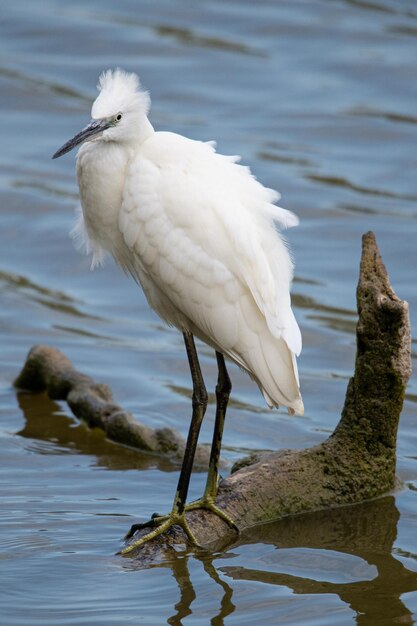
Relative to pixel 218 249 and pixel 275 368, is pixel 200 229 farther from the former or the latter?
pixel 275 368

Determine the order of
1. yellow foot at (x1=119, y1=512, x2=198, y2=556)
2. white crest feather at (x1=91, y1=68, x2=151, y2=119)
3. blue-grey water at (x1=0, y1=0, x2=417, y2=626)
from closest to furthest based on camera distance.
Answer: blue-grey water at (x1=0, y1=0, x2=417, y2=626)
yellow foot at (x1=119, y1=512, x2=198, y2=556)
white crest feather at (x1=91, y1=68, x2=151, y2=119)

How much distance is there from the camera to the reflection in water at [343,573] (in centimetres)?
647

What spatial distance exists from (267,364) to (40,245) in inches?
305

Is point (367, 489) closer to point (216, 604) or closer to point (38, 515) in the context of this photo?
point (216, 604)

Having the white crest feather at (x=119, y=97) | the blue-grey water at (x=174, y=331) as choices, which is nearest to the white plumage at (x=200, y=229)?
the white crest feather at (x=119, y=97)

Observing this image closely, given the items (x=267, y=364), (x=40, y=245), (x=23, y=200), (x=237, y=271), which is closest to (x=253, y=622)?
(x=267, y=364)

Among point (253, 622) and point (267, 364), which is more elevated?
point (267, 364)

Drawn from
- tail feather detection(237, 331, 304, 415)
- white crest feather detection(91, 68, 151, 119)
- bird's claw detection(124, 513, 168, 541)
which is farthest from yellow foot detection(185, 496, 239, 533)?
white crest feather detection(91, 68, 151, 119)

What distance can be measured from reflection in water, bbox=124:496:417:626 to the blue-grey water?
0.01 m

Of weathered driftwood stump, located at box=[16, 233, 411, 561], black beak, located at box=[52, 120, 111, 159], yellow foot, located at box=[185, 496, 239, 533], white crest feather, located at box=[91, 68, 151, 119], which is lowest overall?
yellow foot, located at box=[185, 496, 239, 533]

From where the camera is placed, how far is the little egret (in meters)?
6.93

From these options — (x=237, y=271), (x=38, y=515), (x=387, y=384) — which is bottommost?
(x=38, y=515)

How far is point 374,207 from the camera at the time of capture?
14891mm

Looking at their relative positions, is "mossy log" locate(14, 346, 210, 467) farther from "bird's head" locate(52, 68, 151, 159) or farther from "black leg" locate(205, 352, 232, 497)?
"bird's head" locate(52, 68, 151, 159)
